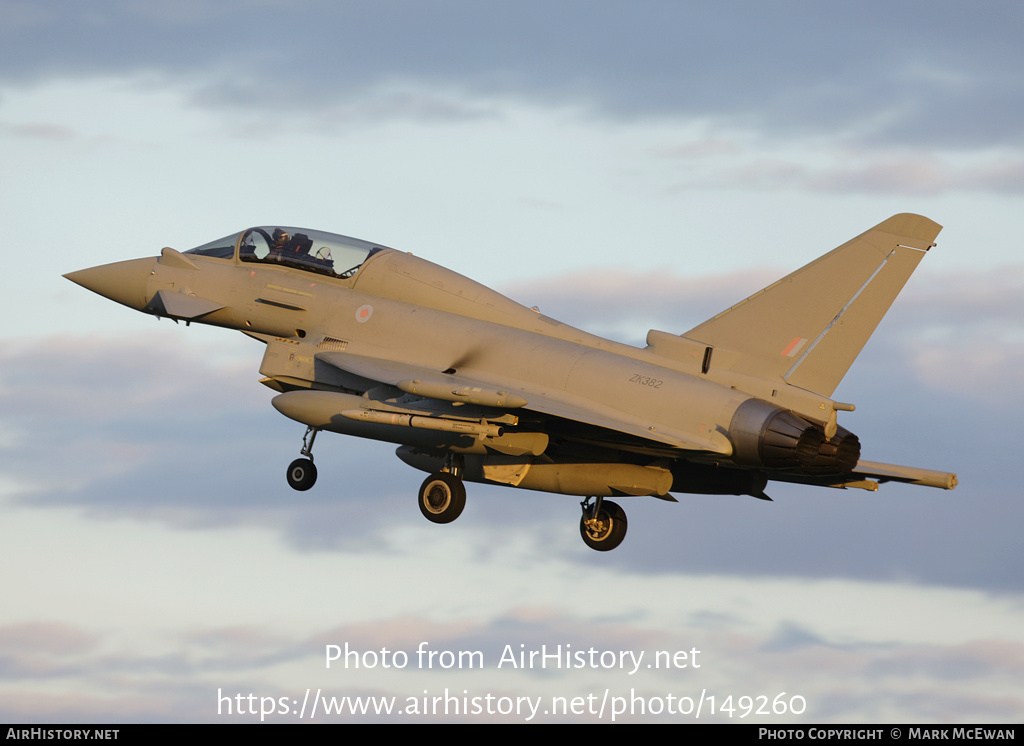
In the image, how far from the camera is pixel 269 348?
2225 centimetres

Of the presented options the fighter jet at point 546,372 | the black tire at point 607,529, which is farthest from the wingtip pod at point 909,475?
the black tire at point 607,529

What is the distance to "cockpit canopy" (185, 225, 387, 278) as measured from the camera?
2269 centimetres

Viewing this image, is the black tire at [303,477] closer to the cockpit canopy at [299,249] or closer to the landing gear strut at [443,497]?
the landing gear strut at [443,497]

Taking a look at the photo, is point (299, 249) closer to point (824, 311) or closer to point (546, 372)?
point (546, 372)

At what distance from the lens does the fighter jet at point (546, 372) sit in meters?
19.3

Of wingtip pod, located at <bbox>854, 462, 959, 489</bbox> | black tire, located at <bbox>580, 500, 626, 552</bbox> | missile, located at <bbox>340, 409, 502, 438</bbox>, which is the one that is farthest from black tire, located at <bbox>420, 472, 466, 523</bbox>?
wingtip pod, located at <bbox>854, 462, 959, 489</bbox>

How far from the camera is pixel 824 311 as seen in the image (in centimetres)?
2053

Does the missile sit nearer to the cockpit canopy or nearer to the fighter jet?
the fighter jet

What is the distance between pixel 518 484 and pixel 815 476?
4.59m

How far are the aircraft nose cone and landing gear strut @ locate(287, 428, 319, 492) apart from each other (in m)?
3.96

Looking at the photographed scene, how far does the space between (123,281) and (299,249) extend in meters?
3.17

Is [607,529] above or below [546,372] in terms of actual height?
below

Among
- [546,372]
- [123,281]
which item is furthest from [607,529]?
[123,281]

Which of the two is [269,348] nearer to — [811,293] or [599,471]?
[599,471]
